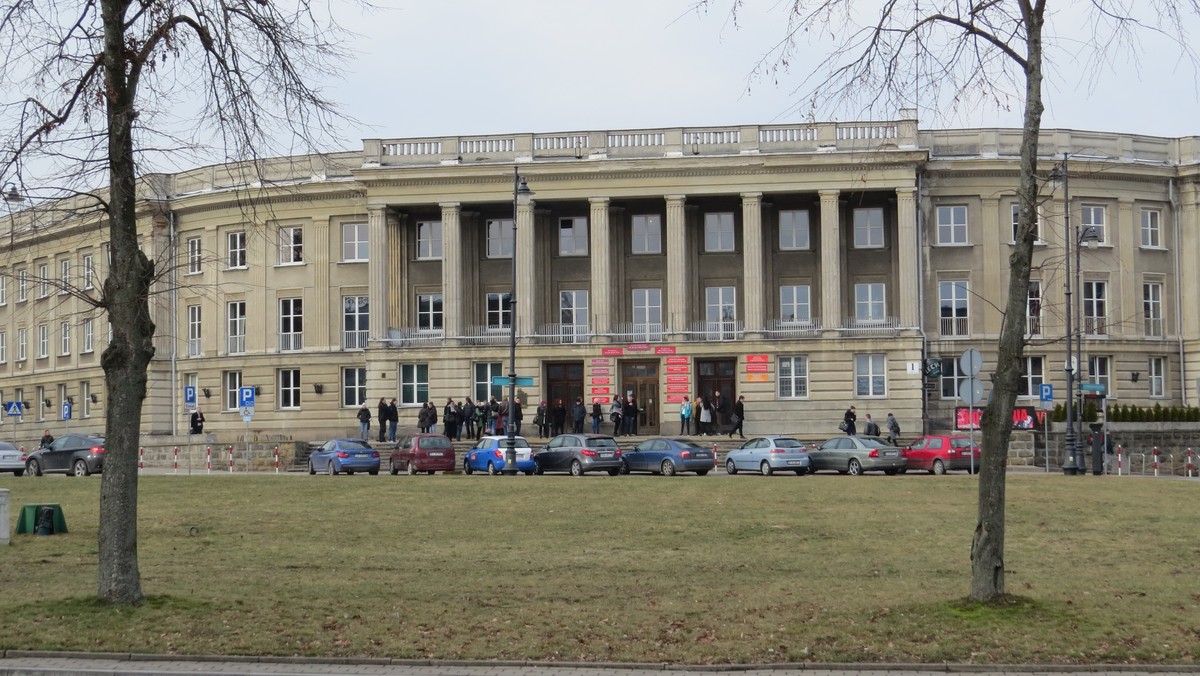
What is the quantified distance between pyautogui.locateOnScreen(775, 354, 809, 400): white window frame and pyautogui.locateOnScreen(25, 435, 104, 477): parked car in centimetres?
2823

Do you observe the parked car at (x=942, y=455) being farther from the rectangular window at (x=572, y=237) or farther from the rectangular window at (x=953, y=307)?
the rectangular window at (x=572, y=237)

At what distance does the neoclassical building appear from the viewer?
205 ft

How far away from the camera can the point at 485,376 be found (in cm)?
6462

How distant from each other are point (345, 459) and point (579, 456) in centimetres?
812

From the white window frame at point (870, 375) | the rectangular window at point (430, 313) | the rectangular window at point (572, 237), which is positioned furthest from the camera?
the rectangular window at point (430, 313)

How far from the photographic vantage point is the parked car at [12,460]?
5047 centimetres

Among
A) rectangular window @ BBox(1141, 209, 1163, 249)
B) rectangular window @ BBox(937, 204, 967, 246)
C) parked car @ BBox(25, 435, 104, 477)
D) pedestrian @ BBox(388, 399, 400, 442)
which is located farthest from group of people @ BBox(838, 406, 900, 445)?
parked car @ BBox(25, 435, 104, 477)

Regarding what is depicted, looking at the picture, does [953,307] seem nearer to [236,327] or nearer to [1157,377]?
[1157,377]

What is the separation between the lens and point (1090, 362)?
65312mm

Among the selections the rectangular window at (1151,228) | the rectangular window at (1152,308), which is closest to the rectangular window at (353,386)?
the rectangular window at (1152,308)

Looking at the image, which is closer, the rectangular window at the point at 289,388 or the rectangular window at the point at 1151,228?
the rectangular window at the point at 1151,228

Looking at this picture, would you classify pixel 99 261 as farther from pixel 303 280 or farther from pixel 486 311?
pixel 486 311

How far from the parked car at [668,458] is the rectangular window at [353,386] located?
87.0ft

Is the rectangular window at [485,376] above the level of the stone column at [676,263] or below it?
below
